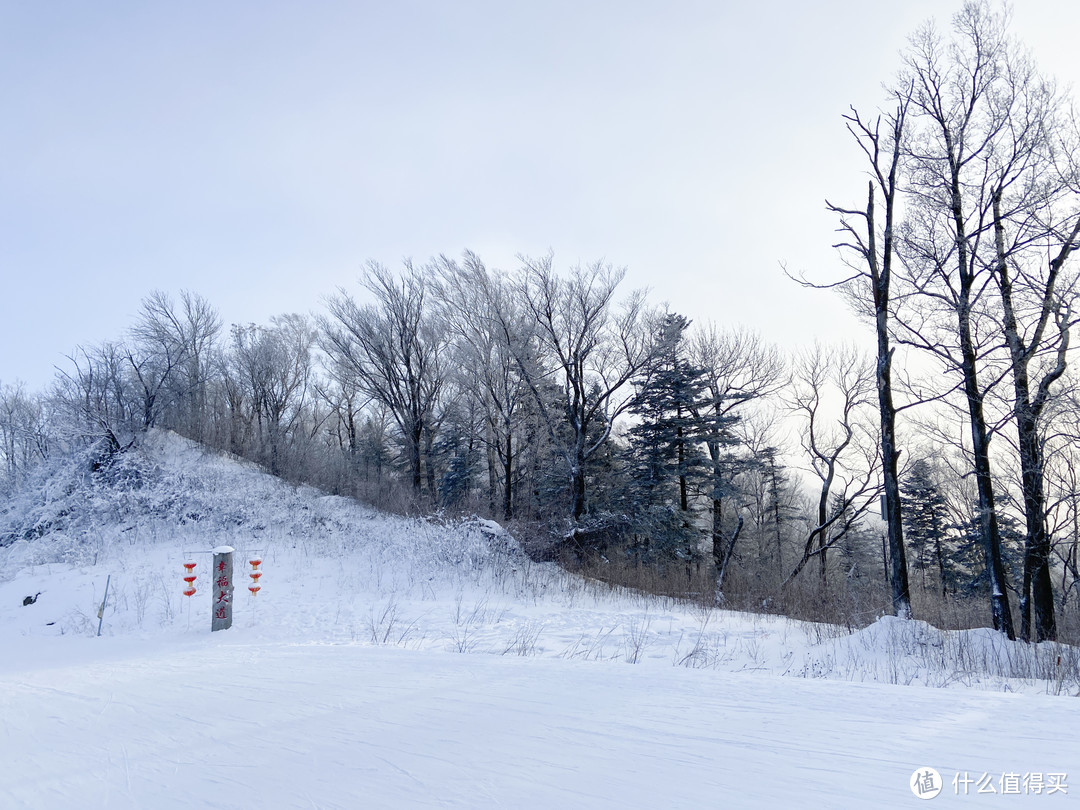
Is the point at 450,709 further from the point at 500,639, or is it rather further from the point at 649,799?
the point at 500,639

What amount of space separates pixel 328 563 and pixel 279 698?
429 inches

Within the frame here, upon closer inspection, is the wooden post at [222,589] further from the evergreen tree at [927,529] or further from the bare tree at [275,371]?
the evergreen tree at [927,529]

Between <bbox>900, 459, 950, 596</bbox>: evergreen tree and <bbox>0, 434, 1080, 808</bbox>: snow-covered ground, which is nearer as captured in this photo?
<bbox>0, 434, 1080, 808</bbox>: snow-covered ground

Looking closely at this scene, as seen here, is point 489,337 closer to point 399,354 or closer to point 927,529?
point 399,354

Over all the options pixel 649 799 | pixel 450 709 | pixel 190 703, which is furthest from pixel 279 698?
pixel 649 799

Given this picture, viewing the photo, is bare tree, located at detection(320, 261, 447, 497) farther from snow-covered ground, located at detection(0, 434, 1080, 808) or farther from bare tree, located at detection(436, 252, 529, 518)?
snow-covered ground, located at detection(0, 434, 1080, 808)

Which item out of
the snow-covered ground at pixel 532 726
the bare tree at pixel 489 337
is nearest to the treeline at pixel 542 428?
the bare tree at pixel 489 337

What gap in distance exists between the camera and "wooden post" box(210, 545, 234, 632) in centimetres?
796

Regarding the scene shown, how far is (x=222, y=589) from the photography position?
26.3ft

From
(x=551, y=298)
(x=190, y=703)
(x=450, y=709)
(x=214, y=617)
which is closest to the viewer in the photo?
(x=450, y=709)

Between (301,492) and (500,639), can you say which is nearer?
(500,639)

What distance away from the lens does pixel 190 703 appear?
Answer: 3.04 metres

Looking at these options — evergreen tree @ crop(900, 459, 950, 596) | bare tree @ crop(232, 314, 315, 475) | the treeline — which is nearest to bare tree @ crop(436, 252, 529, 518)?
the treeline

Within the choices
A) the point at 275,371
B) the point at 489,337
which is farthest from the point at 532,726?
the point at 275,371
